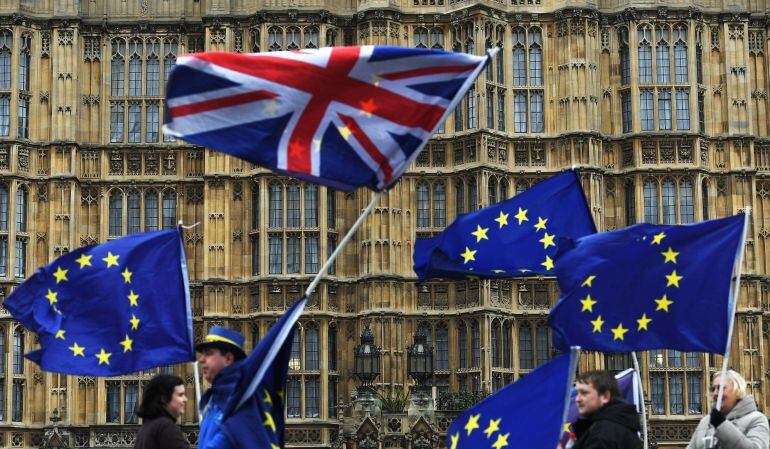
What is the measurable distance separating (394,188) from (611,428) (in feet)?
116

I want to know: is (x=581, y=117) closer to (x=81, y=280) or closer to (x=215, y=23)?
(x=215, y=23)

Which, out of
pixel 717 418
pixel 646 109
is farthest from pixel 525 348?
pixel 717 418

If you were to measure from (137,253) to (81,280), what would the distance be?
736 mm

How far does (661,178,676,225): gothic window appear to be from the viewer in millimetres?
46438

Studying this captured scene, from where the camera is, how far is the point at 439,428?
4388cm

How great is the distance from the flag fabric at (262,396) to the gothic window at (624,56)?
35375mm

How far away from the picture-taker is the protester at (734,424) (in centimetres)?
1345

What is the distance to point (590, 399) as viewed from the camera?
12094 millimetres

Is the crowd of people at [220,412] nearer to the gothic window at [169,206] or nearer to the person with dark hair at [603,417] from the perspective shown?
the person with dark hair at [603,417]

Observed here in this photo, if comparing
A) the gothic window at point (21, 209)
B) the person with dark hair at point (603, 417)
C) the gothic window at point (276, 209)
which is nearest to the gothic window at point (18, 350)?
the gothic window at point (21, 209)

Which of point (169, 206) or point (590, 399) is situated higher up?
point (169, 206)

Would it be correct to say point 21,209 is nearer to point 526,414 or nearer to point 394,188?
point 394,188

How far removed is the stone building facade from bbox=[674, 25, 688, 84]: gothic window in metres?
0.07

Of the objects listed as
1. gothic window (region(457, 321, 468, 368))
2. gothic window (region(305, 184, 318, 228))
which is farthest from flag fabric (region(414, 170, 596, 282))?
gothic window (region(305, 184, 318, 228))
